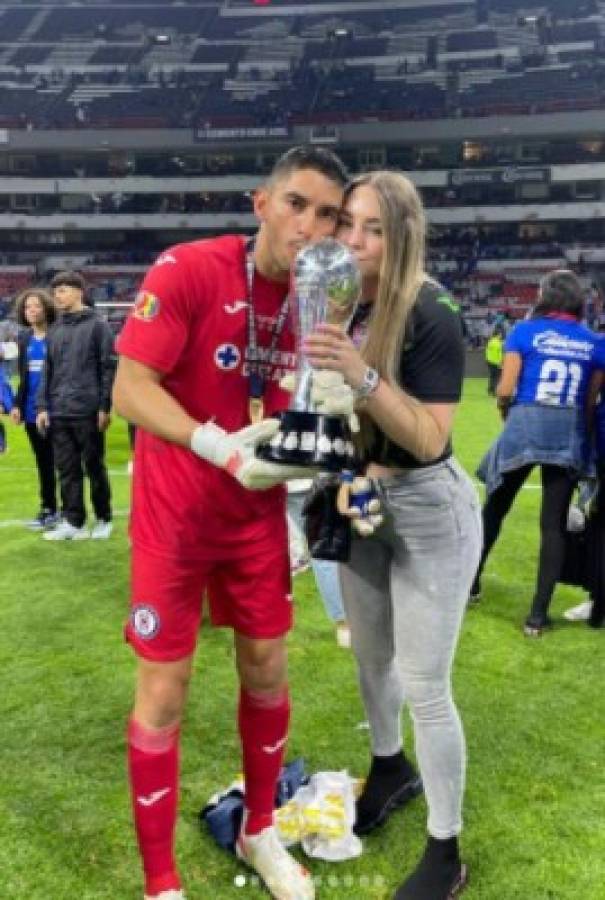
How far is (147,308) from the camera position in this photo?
2193mm

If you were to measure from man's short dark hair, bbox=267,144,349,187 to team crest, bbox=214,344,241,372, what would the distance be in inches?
17.4

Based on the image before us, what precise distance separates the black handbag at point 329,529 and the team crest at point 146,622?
457 millimetres

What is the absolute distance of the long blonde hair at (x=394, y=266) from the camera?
2111mm

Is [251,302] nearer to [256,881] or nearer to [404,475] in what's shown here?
[404,475]

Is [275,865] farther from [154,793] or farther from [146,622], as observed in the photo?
[146,622]

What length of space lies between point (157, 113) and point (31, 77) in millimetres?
8636

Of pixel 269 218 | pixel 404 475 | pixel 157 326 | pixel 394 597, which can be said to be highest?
pixel 269 218

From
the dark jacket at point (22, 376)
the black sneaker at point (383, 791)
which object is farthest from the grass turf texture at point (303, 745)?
the dark jacket at point (22, 376)

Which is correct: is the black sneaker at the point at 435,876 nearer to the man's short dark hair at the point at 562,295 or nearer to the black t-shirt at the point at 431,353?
the black t-shirt at the point at 431,353

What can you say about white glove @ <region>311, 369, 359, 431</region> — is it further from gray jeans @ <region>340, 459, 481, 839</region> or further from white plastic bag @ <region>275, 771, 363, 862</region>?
white plastic bag @ <region>275, 771, 363, 862</region>

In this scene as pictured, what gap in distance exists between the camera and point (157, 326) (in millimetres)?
2180

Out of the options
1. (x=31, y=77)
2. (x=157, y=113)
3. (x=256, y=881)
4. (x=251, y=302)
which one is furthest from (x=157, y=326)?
(x=31, y=77)

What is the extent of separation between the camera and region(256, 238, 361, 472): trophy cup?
1.93 m

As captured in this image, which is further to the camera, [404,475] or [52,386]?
[52,386]
